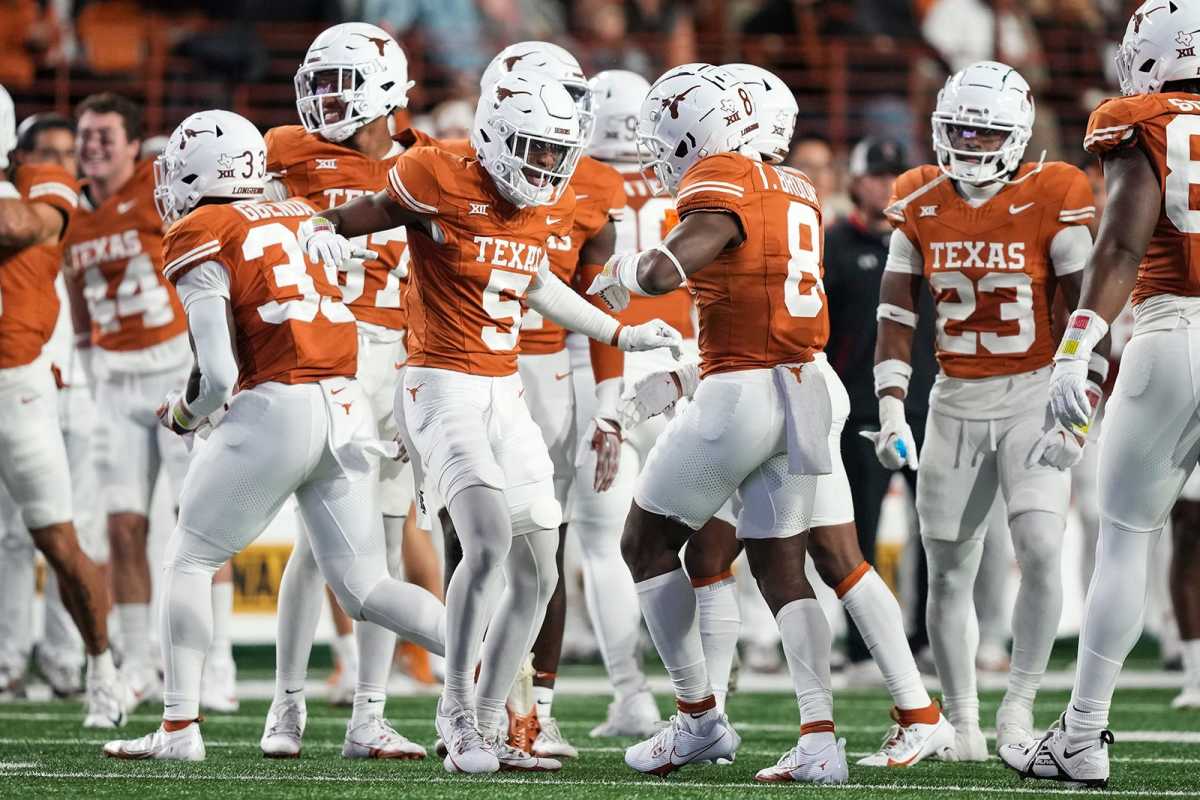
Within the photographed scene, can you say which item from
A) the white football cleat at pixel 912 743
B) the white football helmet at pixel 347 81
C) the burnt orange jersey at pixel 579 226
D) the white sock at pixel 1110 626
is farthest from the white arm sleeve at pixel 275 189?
the white sock at pixel 1110 626

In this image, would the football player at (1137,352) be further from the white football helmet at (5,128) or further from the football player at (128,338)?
the football player at (128,338)

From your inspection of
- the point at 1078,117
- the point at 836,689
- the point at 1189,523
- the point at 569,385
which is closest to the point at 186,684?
the point at 569,385

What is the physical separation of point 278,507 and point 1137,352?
240cm

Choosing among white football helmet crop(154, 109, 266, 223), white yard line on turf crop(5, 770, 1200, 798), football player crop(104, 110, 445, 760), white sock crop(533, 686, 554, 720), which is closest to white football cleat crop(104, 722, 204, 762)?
football player crop(104, 110, 445, 760)

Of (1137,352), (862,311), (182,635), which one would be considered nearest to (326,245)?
(182,635)

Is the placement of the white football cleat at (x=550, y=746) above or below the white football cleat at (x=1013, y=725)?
below

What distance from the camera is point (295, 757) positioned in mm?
5621

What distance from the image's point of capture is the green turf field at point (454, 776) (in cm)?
464

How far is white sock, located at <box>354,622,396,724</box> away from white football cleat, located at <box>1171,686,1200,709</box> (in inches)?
137

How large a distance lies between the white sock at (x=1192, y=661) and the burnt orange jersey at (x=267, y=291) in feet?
13.1

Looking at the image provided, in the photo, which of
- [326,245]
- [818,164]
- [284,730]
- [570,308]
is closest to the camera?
[326,245]

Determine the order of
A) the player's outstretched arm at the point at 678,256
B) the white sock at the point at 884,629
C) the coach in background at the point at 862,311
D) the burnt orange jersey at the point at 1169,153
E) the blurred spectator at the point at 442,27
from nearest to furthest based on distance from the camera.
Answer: the burnt orange jersey at the point at 1169,153
the player's outstretched arm at the point at 678,256
the white sock at the point at 884,629
the coach in background at the point at 862,311
the blurred spectator at the point at 442,27

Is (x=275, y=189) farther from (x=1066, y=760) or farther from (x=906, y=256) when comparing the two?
(x=1066, y=760)

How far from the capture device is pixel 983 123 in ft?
18.8
